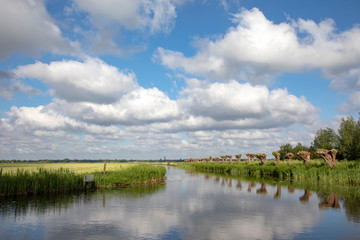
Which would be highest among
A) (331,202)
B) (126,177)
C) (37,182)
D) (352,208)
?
(37,182)

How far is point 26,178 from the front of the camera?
929 inches

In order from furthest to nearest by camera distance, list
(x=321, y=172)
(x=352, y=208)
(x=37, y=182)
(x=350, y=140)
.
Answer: (x=350, y=140) < (x=321, y=172) < (x=37, y=182) < (x=352, y=208)

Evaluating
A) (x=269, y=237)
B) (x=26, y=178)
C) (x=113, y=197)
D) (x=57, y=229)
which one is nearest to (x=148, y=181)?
(x=113, y=197)

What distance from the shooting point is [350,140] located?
58.8m

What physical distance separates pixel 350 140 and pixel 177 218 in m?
58.5

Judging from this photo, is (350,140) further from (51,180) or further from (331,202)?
(51,180)

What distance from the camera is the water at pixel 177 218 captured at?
12.8 meters

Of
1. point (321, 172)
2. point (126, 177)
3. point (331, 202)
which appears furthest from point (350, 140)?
point (126, 177)

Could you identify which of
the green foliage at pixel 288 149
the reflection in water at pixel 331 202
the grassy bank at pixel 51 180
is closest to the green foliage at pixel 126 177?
the grassy bank at pixel 51 180

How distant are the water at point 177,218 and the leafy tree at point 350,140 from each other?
1672 inches

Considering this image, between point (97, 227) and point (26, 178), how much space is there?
549 inches

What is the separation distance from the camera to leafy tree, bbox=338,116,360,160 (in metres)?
→ 57.9

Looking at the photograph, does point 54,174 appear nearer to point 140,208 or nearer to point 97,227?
point 140,208

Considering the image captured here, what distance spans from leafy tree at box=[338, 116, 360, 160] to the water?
42472 millimetres
